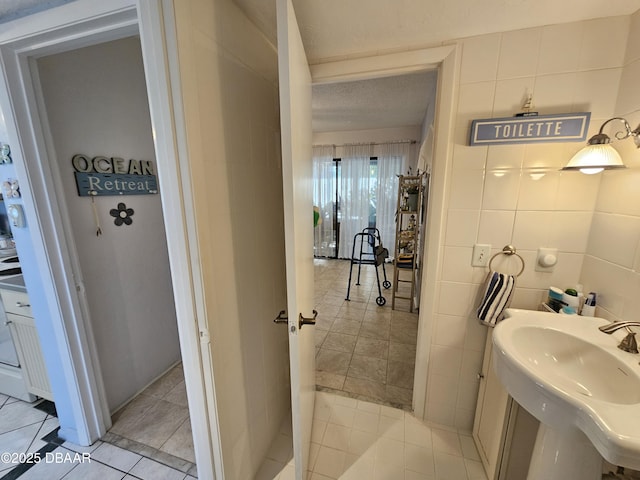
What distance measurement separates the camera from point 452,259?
1.38 metres

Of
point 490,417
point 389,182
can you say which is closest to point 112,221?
point 490,417

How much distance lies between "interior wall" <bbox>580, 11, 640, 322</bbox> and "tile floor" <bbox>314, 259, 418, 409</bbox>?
1.29m

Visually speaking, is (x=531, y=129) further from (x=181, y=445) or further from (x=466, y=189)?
(x=181, y=445)

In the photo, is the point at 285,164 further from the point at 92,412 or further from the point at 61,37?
the point at 92,412

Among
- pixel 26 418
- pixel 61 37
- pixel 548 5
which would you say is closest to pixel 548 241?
pixel 548 5

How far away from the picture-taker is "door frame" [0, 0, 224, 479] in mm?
790

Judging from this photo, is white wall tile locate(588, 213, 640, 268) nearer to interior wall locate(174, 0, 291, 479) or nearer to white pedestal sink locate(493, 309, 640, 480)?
white pedestal sink locate(493, 309, 640, 480)

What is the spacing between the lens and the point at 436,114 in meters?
1.32

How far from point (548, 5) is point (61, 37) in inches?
76.5

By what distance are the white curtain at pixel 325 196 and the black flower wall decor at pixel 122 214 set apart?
3.11m

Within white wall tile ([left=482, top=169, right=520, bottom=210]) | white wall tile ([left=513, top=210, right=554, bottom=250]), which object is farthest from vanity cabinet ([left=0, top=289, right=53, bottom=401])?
white wall tile ([left=513, top=210, right=554, bottom=250])

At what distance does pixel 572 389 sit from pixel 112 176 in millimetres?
2410

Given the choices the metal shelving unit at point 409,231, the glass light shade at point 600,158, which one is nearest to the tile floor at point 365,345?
the metal shelving unit at point 409,231

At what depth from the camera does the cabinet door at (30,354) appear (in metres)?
1.54
